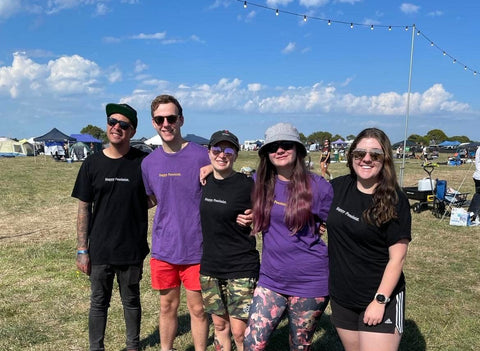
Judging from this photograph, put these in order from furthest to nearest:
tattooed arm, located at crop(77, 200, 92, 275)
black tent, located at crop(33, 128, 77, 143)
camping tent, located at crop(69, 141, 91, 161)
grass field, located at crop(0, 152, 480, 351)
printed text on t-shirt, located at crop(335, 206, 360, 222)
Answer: black tent, located at crop(33, 128, 77, 143), camping tent, located at crop(69, 141, 91, 161), grass field, located at crop(0, 152, 480, 351), tattooed arm, located at crop(77, 200, 92, 275), printed text on t-shirt, located at crop(335, 206, 360, 222)

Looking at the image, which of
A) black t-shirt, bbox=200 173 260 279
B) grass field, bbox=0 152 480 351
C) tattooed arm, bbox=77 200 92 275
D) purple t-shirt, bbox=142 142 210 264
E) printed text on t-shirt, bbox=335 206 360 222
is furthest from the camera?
grass field, bbox=0 152 480 351

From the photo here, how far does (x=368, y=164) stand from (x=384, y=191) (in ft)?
0.60

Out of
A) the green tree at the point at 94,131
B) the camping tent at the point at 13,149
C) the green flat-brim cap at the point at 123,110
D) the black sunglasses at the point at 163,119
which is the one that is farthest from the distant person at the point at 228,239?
the green tree at the point at 94,131

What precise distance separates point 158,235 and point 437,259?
544 cm

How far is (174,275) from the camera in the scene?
303 centimetres

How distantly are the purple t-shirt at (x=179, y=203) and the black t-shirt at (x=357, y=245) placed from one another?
1051 mm

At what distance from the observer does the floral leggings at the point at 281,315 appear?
2.36 m

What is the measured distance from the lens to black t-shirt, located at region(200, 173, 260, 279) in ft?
8.57

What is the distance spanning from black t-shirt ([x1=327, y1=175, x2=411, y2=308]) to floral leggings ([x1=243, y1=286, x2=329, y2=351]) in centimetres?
17

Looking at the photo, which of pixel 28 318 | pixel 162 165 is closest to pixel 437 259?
pixel 162 165

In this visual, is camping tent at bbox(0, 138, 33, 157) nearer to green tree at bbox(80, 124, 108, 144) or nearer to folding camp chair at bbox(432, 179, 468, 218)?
green tree at bbox(80, 124, 108, 144)

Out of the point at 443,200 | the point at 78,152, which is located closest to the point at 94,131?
the point at 78,152

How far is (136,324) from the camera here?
10.5 ft

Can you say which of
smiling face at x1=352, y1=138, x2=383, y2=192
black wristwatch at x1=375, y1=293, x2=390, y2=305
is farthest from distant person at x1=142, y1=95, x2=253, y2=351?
black wristwatch at x1=375, y1=293, x2=390, y2=305
